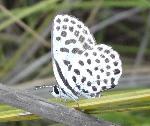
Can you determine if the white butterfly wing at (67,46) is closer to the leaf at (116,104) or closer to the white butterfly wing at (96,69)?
the white butterfly wing at (96,69)

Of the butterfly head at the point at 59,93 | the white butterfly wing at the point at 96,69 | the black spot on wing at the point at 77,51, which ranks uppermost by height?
the black spot on wing at the point at 77,51

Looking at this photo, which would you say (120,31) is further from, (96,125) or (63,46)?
(96,125)

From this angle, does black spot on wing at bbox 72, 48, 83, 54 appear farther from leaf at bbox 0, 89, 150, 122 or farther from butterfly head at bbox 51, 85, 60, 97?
leaf at bbox 0, 89, 150, 122

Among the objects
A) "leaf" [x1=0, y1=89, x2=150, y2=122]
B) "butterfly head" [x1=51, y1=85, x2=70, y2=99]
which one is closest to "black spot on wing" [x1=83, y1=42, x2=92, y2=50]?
"butterfly head" [x1=51, y1=85, x2=70, y2=99]

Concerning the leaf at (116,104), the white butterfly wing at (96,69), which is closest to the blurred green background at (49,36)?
the white butterfly wing at (96,69)

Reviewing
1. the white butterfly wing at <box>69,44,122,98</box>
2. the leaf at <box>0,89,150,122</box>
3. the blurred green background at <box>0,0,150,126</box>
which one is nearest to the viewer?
the leaf at <box>0,89,150,122</box>
